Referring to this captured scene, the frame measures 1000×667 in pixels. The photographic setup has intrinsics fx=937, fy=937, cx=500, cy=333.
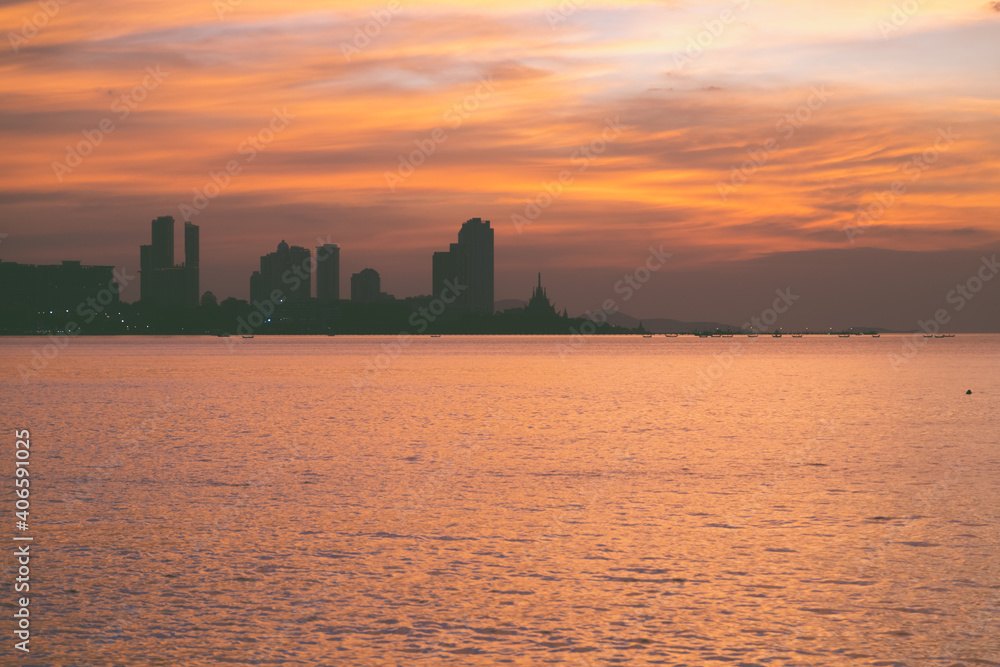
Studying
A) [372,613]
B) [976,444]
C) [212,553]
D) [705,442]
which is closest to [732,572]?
[372,613]

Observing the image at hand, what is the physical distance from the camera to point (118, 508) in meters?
29.6

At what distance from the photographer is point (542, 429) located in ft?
192

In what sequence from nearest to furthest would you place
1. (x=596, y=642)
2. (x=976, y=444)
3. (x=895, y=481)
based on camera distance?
(x=596, y=642) < (x=895, y=481) < (x=976, y=444)

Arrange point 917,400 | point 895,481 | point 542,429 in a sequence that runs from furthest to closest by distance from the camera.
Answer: point 917,400
point 542,429
point 895,481

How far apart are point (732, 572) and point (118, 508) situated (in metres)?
19.2

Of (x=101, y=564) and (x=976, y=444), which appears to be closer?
(x=101, y=564)

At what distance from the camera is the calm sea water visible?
16.7 meters

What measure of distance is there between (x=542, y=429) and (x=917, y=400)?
44.6 metres

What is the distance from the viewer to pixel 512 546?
80.1 feet

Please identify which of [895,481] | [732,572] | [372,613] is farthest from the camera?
[895,481]

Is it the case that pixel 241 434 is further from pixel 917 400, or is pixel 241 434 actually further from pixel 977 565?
pixel 917 400

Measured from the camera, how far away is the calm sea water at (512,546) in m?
16.7

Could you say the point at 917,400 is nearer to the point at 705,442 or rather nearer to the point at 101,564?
the point at 705,442

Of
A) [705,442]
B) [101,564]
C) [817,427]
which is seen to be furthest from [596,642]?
[817,427]
